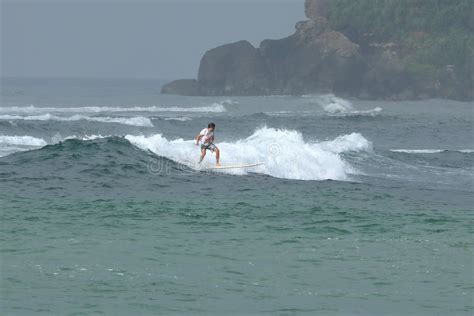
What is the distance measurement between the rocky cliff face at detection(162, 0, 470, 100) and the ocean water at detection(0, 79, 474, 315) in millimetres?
69640

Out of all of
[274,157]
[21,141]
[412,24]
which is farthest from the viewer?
[412,24]

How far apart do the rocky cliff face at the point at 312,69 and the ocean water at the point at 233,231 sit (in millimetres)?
69640

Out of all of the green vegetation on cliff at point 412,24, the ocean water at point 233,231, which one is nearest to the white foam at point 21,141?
the ocean water at point 233,231

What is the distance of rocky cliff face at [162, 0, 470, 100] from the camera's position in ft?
342

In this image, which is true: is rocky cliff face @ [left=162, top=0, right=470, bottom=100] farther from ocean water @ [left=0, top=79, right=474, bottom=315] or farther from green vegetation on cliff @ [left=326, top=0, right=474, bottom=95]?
ocean water @ [left=0, top=79, right=474, bottom=315]

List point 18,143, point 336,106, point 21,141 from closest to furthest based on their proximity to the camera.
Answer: point 18,143 → point 21,141 → point 336,106

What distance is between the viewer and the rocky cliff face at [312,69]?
104 m

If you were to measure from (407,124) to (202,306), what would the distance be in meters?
48.5

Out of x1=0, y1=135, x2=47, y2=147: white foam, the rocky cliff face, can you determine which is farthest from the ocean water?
the rocky cliff face

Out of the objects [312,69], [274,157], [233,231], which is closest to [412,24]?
[312,69]

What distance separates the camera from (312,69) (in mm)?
108688

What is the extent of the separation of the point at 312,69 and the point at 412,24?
13.4 m

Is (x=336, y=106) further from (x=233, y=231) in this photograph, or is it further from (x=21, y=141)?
(x=233, y=231)

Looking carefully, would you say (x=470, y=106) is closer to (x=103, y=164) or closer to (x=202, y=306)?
(x=103, y=164)
